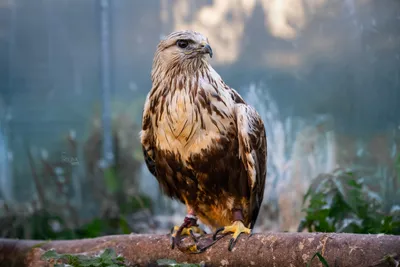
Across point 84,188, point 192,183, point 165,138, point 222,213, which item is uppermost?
point 165,138

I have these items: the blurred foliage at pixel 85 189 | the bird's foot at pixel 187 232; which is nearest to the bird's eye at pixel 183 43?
the bird's foot at pixel 187 232

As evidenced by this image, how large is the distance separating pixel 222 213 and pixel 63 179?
2.43 metres

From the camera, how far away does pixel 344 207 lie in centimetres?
390

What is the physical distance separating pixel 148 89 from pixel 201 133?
6.80 feet

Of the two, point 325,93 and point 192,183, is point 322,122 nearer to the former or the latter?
point 325,93

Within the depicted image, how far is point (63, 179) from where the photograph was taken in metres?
5.40

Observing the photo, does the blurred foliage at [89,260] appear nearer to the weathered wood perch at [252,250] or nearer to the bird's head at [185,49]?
the weathered wood perch at [252,250]

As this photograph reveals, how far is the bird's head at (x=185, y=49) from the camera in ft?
10.7

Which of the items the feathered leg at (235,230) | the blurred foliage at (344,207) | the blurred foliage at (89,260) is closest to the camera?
the blurred foliage at (89,260)

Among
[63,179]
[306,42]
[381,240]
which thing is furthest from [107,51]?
[381,240]

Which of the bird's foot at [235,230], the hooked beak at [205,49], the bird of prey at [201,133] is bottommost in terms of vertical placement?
the bird's foot at [235,230]

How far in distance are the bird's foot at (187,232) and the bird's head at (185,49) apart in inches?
42.0

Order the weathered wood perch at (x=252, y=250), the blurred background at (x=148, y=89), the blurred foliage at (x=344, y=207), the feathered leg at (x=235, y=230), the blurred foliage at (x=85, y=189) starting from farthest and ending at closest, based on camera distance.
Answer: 1. the blurred foliage at (x=85, y=189)
2. the blurred background at (x=148, y=89)
3. the blurred foliage at (x=344, y=207)
4. the feathered leg at (x=235, y=230)
5. the weathered wood perch at (x=252, y=250)

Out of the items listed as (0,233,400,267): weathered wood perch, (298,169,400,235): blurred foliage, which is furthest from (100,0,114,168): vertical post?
(298,169,400,235): blurred foliage
